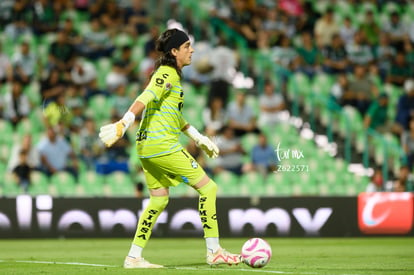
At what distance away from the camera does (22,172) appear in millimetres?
16188

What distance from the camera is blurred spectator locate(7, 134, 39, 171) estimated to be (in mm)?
16234

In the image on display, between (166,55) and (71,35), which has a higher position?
(71,35)

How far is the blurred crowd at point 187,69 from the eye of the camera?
660 inches

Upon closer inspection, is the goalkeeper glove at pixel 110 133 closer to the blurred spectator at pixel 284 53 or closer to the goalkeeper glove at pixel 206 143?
the goalkeeper glove at pixel 206 143

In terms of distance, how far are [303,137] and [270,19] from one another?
4.16 meters

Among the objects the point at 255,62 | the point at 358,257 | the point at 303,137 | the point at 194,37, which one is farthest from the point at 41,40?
the point at 358,257

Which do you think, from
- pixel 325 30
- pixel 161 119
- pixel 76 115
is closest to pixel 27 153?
pixel 76 115

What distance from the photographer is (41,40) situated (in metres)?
19.4

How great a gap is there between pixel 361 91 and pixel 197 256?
884cm

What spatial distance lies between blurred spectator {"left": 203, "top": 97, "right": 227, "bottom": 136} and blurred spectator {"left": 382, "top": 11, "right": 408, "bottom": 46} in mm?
5939

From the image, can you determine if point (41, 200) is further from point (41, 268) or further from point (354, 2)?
point (354, 2)

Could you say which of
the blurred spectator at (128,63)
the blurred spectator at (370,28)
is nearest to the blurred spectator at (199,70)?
the blurred spectator at (128,63)

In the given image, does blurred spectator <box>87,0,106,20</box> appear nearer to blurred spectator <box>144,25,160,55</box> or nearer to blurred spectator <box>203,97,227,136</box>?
blurred spectator <box>144,25,160,55</box>

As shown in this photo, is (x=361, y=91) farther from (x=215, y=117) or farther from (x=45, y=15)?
(x=45, y=15)
